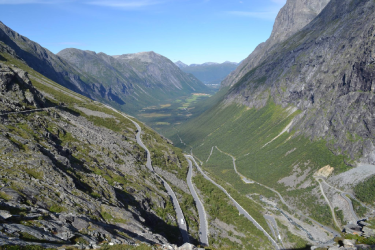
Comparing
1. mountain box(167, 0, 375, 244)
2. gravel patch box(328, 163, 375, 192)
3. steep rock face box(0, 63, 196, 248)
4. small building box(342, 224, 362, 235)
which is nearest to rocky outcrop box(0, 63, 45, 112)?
steep rock face box(0, 63, 196, 248)

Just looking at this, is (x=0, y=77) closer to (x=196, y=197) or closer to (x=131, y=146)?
(x=131, y=146)

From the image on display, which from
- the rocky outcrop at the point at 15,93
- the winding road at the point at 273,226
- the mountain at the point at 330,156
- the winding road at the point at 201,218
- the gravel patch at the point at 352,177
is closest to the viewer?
the winding road at the point at 201,218

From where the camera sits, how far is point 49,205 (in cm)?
3556

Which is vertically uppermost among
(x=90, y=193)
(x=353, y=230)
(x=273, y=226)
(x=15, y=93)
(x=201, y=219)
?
(x=15, y=93)

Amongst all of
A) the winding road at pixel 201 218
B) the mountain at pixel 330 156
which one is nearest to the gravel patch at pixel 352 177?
the mountain at pixel 330 156

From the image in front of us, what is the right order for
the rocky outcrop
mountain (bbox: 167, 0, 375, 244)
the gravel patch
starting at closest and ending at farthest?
1. the rocky outcrop
2. mountain (bbox: 167, 0, 375, 244)
3. the gravel patch

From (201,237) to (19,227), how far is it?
141ft

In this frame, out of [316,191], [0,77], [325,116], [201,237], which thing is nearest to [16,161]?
[201,237]

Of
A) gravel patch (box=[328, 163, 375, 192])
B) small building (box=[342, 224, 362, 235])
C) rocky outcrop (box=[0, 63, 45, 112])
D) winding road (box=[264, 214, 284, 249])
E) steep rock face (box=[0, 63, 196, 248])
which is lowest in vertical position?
winding road (box=[264, 214, 284, 249])

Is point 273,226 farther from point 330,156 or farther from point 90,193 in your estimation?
point 330,156

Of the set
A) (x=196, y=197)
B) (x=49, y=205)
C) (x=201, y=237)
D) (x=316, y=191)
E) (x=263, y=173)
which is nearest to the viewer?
(x=49, y=205)

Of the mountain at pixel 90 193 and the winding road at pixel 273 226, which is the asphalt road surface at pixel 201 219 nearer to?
the mountain at pixel 90 193

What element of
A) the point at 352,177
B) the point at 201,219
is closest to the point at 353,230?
the point at 201,219

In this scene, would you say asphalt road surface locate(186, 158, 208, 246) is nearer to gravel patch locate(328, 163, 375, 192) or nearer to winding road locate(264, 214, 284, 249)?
winding road locate(264, 214, 284, 249)
